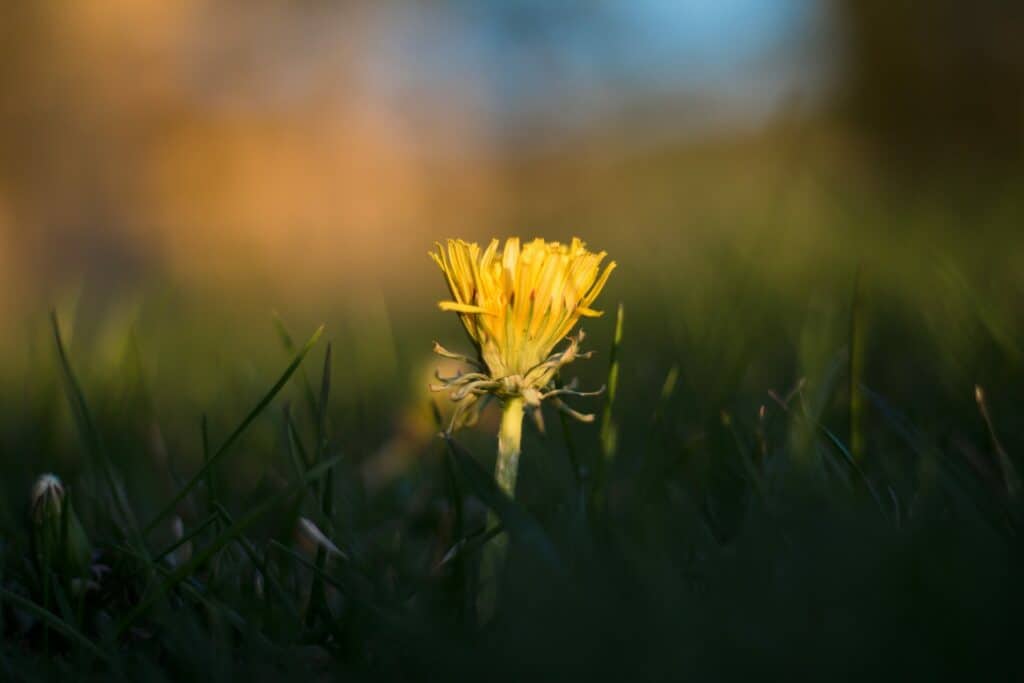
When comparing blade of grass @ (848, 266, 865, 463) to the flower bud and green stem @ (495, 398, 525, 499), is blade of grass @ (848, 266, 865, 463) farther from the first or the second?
the flower bud

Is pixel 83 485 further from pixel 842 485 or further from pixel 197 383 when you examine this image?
pixel 197 383

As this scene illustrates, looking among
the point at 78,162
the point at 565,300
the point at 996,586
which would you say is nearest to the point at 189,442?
the point at 565,300

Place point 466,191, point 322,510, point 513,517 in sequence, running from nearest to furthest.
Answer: point 513,517
point 322,510
point 466,191

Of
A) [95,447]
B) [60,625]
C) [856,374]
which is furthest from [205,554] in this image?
[856,374]

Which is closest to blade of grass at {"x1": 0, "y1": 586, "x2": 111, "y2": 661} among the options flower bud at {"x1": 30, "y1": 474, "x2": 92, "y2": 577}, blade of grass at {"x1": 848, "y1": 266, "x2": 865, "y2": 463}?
flower bud at {"x1": 30, "y1": 474, "x2": 92, "y2": 577}

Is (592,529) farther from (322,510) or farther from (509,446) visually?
(322,510)
